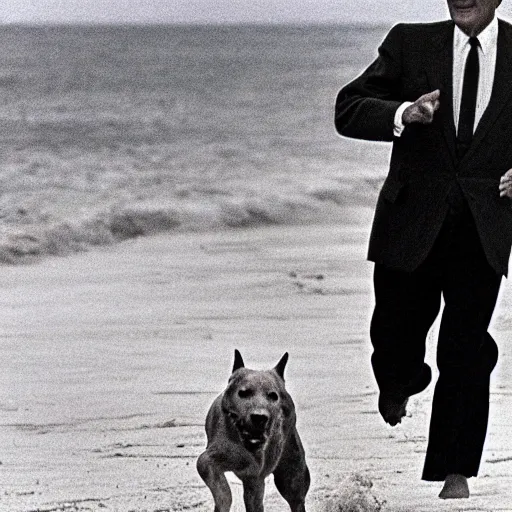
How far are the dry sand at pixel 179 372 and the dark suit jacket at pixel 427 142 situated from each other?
109 centimetres

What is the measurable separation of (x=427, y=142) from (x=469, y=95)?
8.1 inches

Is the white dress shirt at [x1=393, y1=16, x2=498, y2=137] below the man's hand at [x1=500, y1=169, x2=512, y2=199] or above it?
above

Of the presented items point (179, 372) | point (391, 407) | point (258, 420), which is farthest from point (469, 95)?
point (179, 372)

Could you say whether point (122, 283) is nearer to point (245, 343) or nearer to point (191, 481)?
point (245, 343)

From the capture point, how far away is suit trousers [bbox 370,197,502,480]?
568 cm

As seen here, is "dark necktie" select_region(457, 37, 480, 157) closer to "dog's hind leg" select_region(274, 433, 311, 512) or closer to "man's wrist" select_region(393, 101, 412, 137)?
"man's wrist" select_region(393, 101, 412, 137)

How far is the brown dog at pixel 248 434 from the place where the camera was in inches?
200

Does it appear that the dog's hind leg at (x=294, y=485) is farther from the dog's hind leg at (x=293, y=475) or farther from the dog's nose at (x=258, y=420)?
the dog's nose at (x=258, y=420)

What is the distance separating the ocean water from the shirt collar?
31.6ft

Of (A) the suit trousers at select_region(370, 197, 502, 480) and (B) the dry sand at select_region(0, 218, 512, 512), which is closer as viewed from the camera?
(A) the suit trousers at select_region(370, 197, 502, 480)

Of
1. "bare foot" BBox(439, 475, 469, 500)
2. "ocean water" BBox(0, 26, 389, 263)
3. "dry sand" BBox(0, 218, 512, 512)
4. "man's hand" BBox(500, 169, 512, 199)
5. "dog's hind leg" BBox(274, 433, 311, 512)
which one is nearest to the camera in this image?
"dog's hind leg" BBox(274, 433, 311, 512)

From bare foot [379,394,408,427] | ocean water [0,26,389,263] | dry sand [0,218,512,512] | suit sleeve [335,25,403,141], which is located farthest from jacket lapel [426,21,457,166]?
ocean water [0,26,389,263]

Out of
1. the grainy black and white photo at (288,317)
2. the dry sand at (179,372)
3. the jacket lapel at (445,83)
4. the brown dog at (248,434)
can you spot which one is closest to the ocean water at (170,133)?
the grainy black and white photo at (288,317)

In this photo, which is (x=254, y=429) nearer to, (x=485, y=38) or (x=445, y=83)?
(x=445, y=83)
